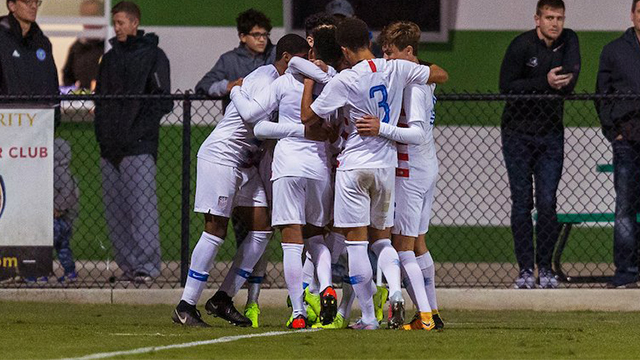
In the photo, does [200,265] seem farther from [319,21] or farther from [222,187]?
[319,21]

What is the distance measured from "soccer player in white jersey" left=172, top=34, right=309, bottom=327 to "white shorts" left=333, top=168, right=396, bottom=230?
98 cm

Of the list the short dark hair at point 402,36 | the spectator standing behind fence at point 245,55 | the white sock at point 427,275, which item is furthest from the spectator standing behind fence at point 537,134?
the short dark hair at point 402,36

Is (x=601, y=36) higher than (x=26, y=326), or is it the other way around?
(x=601, y=36)

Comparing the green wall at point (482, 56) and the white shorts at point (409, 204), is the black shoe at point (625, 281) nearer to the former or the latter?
the green wall at point (482, 56)

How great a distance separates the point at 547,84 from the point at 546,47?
39 centimetres

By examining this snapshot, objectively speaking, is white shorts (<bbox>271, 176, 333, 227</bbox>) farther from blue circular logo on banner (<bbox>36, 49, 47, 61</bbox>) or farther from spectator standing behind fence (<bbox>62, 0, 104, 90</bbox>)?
spectator standing behind fence (<bbox>62, 0, 104, 90</bbox>)

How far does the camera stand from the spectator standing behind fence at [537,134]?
12766 mm

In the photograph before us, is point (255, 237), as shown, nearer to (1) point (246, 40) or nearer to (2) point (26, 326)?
(2) point (26, 326)

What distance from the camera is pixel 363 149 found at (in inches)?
372

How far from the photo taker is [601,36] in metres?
15.5

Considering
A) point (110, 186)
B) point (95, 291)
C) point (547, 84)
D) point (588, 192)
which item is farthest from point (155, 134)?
point (588, 192)

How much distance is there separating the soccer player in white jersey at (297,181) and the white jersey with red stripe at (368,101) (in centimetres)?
29

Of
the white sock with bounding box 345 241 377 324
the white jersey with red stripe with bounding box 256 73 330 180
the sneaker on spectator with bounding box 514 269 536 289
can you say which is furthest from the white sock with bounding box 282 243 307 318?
the sneaker on spectator with bounding box 514 269 536 289

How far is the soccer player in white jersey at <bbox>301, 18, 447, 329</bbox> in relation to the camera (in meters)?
9.38
